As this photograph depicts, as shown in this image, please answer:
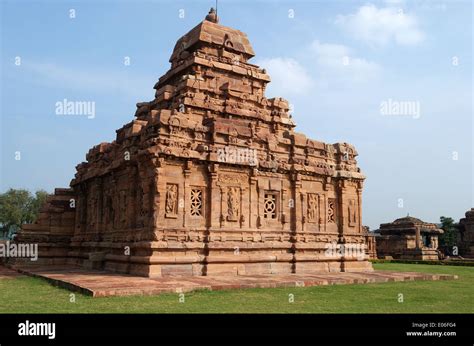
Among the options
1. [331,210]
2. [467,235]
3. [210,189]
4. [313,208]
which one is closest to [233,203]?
[210,189]

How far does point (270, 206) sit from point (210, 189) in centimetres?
326

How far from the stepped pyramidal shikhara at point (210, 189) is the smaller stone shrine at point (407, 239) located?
73.8ft

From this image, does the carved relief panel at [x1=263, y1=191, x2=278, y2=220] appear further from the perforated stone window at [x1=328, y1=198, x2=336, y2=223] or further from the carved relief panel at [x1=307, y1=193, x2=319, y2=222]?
the perforated stone window at [x1=328, y1=198, x2=336, y2=223]

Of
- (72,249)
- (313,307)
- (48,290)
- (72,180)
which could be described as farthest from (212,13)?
(313,307)

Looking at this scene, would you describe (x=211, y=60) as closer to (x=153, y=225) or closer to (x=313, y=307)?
(x=153, y=225)

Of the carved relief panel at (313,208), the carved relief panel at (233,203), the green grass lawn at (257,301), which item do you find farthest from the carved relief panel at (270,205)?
the green grass lawn at (257,301)

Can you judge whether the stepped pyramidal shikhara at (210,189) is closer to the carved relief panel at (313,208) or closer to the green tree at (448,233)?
the carved relief panel at (313,208)

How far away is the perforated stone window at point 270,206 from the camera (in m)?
20.3

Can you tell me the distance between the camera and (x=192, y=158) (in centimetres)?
1831

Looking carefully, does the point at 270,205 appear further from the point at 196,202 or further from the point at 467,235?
the point at 467,235

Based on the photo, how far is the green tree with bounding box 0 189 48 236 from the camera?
194 feet

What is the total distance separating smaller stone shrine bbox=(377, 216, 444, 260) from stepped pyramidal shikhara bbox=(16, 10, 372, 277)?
2249 cm

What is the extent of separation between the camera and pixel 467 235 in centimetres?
4925

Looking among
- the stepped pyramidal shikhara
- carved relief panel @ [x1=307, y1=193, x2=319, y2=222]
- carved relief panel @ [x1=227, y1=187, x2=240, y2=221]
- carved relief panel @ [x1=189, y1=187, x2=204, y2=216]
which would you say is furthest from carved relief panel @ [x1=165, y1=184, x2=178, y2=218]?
carved relief panel @ [x1=307, y1=193, x2=319, y2=222]
